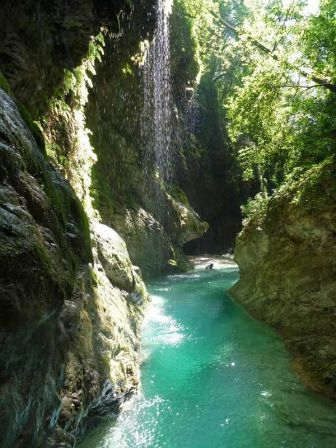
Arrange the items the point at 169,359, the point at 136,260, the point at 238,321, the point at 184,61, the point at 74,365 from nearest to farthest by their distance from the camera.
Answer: the point at 74,365 → the point at 169,359 → the point at 238,321 → the point at 136,260 → the point at 184,61

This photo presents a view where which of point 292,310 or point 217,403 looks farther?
point 292,310

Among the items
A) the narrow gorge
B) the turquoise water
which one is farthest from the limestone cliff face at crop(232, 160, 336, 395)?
the turquoise water

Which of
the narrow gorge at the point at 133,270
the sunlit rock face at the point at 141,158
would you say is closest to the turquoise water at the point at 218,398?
the narrow gorge at the point at 133,270

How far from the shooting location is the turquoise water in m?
5.62

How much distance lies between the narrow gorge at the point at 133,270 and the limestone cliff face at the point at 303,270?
0.05 meters

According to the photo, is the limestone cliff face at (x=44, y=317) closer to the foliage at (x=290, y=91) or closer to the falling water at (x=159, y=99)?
the foliage at (x=290, y=91)

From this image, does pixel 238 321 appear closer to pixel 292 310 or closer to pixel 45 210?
pixel 292 310

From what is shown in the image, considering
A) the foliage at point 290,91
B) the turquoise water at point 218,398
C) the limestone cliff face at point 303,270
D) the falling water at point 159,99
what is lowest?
the turquoise water at point 218,398

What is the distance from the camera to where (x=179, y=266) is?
77.7 ft

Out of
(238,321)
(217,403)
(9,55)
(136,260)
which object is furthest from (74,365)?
(136,260)

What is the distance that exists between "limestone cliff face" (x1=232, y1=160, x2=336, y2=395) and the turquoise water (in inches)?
22.3

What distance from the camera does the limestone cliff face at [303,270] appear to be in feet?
28.1

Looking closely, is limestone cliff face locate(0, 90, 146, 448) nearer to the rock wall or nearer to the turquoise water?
the rock wall

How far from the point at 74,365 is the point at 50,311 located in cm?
216
